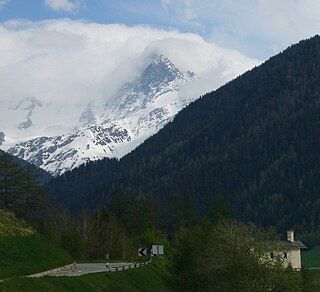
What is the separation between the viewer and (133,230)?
151m

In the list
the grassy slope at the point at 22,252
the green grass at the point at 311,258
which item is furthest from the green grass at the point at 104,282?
the green grass at the point at 311,258

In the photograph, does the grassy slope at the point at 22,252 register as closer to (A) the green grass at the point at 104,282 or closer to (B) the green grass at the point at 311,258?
(A) the green grass at the point at 104,282

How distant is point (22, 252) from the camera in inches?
2416

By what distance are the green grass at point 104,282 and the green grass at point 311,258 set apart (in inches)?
2524

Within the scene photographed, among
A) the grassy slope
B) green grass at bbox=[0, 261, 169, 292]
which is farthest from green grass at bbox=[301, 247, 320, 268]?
the grassy slope

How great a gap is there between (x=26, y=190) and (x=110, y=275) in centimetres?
3927

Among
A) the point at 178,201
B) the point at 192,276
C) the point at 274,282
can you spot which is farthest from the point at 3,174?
the point at 178,201

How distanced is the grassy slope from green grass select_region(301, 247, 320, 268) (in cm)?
8667

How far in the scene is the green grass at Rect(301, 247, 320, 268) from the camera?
14923cm

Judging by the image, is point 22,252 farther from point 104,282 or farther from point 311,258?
point 311,258

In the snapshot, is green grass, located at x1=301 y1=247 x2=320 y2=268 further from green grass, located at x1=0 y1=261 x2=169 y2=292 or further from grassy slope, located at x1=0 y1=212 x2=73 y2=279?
grassy slope, located at x1=0 y1=212 x2=73 y2=279

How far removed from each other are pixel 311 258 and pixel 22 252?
11793 cm

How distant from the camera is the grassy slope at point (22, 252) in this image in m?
56.9

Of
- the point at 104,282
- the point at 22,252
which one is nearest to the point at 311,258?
the point at 104,282
